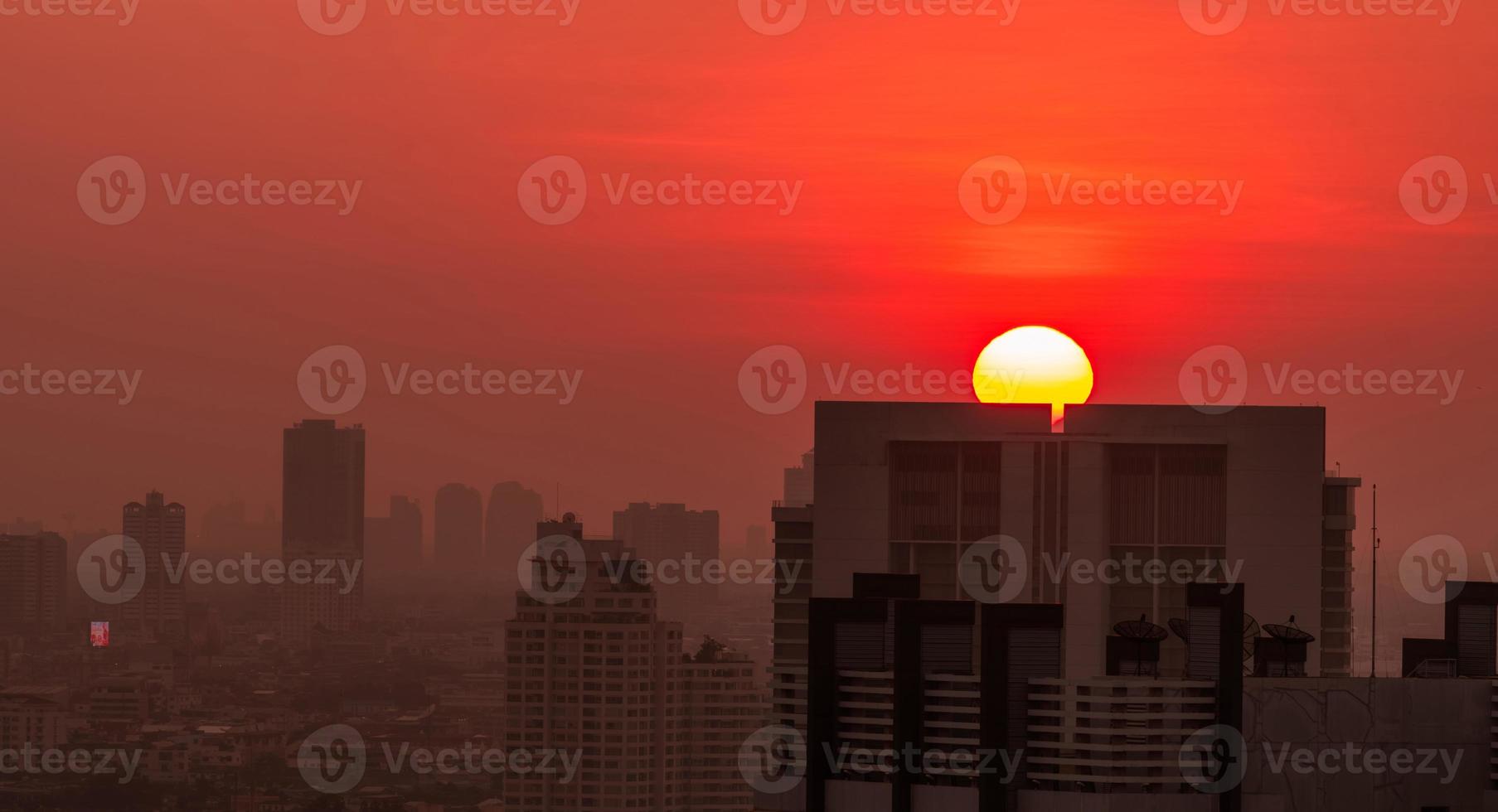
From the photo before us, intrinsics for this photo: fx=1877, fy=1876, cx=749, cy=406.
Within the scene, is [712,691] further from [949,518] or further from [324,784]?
[949,518]

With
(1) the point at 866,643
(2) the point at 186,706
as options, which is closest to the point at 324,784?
(2) the point at 186,706
